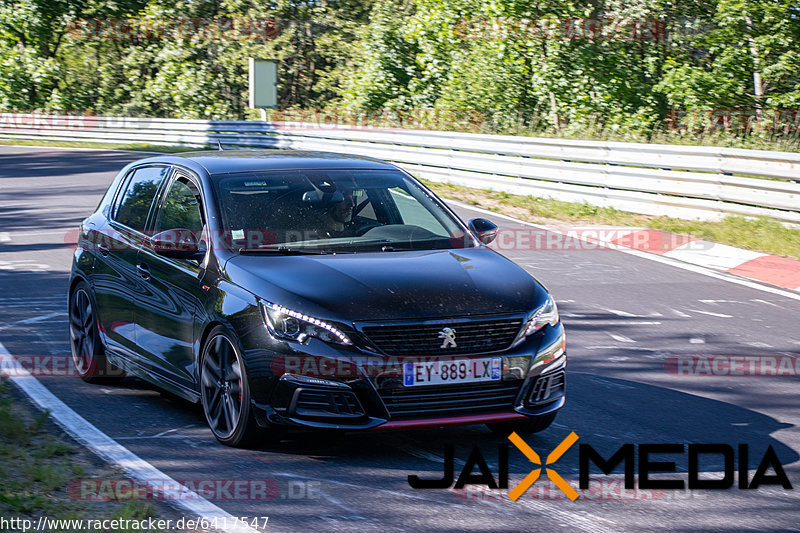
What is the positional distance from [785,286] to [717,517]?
741 centimetres

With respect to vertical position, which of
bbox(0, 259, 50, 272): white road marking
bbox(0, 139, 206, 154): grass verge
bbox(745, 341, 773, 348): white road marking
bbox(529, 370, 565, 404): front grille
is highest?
bbox(529, 370, 565, 404): front grille

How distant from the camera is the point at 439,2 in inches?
1352

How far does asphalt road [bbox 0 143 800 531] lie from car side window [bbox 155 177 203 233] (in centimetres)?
118

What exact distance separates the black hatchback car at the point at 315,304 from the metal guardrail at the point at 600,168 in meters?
8.49

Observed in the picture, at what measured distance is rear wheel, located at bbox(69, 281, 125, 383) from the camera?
747 cm

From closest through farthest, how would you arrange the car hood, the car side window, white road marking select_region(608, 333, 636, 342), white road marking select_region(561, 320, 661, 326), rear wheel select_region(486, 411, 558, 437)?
the car hood, rear wheel select_region(486, 411, 558, 437), the car side window, white road marking select_region(608, 333, 636, 342), white road marking select_region(561, 320, 661, 326)

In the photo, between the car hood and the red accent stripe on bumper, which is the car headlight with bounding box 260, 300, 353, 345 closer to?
the car hood

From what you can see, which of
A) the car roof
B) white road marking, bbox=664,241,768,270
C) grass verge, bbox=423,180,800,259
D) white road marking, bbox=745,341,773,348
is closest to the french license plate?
the car roof

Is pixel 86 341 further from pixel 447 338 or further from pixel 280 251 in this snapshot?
pixel 447 338

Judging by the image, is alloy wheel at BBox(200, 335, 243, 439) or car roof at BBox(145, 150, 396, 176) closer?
alloy wheel at BBox(200, 335, 243, 439)

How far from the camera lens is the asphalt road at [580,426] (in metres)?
4.74

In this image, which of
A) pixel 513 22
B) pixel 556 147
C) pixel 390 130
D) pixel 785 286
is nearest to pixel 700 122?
pixel 513 22

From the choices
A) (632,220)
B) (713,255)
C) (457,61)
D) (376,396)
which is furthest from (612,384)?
(457,61)

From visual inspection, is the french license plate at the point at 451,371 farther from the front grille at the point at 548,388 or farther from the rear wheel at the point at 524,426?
the rear wheel at the point at 524,426
